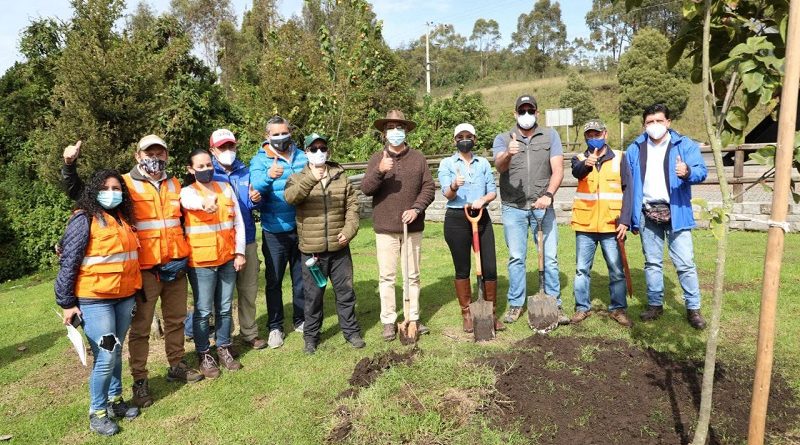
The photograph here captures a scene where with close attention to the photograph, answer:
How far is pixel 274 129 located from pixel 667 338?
13.4 ft

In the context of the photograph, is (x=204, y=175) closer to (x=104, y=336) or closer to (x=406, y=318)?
(x=104, y=336)

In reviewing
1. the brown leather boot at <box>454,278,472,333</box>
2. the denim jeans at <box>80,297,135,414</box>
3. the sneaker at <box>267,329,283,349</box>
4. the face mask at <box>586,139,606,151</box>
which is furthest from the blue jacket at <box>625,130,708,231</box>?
the denim jeans at <box>80,297,135,414</box>

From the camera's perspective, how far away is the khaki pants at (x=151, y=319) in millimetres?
4070

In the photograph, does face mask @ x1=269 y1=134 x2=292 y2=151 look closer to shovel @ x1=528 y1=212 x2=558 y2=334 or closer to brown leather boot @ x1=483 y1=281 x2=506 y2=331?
brown leather boot @ x1=483 y1=281 x2=506 y2=331

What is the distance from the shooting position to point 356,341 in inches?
199

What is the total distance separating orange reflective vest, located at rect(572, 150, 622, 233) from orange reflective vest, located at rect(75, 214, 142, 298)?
3976 mm

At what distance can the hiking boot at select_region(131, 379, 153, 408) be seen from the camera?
412 centimetres

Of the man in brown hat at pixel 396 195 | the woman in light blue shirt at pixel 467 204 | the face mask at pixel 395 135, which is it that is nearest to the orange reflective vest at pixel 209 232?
the man in brown hat at pixel 396 195

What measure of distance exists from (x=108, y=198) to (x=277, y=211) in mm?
1703

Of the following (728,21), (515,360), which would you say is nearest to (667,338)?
(515,360)

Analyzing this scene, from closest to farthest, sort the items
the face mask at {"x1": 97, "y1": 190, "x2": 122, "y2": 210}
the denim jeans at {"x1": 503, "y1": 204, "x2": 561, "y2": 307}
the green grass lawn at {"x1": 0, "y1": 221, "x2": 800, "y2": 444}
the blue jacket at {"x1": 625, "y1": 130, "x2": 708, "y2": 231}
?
the green grass lawn at {"x1": 0, "y1": 221, "x2": 800, "y2": 444}, the face mask at {"x1": 97, "y1": 190, "x2": 122, "y2": 210}, the blue jacket at {"x1": 625, "y1": 130, "x2": 708, "y2": 231}, the denim jeans at {"x1": 503, "y1": 204, "x2": 561, "y2": 307}

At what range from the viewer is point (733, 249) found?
8.19 metres

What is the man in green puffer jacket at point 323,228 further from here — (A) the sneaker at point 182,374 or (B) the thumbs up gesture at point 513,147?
(B) the thumbs up gesture at point 513,147

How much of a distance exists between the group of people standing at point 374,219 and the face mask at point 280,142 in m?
0.01
